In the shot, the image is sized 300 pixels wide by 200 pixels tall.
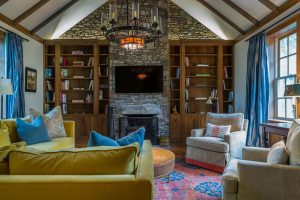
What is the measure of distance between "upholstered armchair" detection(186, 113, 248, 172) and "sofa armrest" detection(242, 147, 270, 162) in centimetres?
94

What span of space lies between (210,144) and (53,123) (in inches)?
105

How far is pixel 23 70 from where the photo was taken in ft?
17.6

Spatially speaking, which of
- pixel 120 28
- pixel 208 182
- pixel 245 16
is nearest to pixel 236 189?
pixel 208 182

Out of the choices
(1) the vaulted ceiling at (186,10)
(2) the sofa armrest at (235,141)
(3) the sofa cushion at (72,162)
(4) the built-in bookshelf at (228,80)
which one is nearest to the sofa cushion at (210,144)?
(2) the sofa armrest at (235,141)

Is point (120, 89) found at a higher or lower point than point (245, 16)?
lower

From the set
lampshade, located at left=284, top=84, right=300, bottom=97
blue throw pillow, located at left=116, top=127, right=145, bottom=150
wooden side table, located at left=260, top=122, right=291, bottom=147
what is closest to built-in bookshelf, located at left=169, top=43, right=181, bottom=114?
wooden side table, located at left=260, top=122, right=291, bottom=147

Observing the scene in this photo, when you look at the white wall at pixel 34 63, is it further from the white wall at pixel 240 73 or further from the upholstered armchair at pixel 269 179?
the white wall at pixel 240 73

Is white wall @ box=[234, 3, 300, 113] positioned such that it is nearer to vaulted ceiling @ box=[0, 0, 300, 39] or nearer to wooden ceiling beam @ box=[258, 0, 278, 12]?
vaulted ceiling @ box=[0, 0, 300, 39]

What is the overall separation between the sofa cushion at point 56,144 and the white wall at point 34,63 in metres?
1.96

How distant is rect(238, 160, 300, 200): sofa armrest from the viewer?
212 centimetres

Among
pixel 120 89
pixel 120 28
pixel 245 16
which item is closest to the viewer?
pixel 120 28

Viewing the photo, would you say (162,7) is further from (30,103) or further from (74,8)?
(30,103)

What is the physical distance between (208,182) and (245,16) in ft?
11.6

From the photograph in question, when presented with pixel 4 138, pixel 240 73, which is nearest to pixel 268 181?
pixel 4 138
